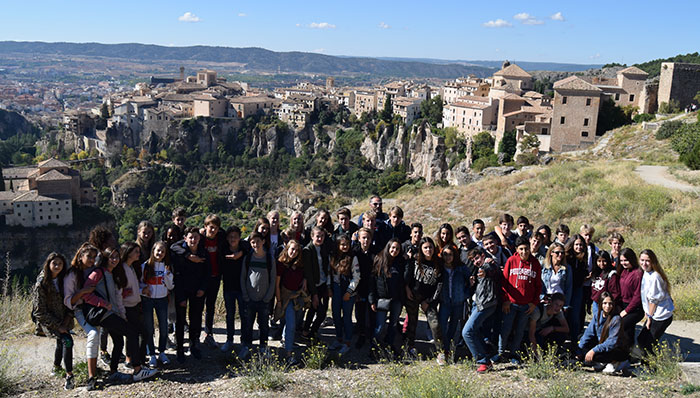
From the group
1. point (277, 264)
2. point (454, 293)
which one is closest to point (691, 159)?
point (454, 293)

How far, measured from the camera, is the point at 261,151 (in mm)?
69938

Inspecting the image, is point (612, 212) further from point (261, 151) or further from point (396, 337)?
Result: point (261, 151)

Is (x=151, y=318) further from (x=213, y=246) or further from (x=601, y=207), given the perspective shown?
(x=601, y=207)

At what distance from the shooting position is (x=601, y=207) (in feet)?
43.1

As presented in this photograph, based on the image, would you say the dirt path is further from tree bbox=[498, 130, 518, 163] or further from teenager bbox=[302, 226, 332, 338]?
tree bbox=[498, 130, 518, 163]

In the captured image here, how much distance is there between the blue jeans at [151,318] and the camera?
18.7 feet

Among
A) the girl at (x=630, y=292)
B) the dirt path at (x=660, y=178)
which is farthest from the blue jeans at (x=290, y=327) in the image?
the dirt path at (x=660, y=178)

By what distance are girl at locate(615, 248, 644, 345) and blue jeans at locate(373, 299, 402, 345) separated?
7.40 feet

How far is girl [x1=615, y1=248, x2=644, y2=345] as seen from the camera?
5328mm


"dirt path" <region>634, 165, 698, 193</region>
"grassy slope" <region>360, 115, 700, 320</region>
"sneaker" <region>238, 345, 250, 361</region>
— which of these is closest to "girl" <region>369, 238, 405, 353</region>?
"sneaker" <region>238, 345, 250, 361</region>

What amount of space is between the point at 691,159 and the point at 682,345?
13549 millimetres

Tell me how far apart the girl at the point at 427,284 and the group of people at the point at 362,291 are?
0.01 meters

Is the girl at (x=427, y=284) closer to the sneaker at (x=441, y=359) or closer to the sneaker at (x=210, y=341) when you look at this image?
the sneaker at (x=441, y=359)

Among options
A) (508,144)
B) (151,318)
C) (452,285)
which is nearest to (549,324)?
(452,285)
